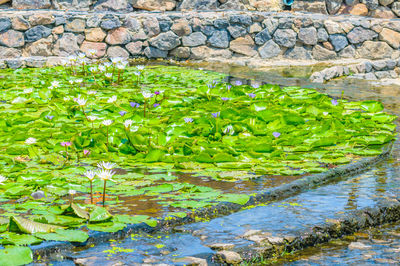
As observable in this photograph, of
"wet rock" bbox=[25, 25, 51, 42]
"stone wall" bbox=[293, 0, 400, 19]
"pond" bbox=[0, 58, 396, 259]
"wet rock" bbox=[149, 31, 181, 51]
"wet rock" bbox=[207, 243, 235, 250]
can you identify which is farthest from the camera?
"stone wall" bbox=[293, 0, 400, 19]

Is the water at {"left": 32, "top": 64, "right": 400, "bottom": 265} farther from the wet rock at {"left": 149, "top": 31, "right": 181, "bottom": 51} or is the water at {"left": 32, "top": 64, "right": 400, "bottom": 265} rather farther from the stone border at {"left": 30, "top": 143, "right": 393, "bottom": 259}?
the wet rock at {"left": 149, "top": 31, "right": 181, "bottom": 51}

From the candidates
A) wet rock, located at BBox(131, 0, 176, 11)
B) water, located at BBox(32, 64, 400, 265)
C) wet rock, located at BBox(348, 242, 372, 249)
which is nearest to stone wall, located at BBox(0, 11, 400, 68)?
wet rock, located at BBox(131, 0, 176, 11)

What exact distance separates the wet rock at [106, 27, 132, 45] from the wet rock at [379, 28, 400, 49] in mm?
4197

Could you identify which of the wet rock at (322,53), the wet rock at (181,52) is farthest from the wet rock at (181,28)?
the wet rock at (322,53)

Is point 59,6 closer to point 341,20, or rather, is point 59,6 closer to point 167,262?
point 341,20

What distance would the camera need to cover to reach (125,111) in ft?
16.0

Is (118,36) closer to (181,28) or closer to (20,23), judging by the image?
(181,28)

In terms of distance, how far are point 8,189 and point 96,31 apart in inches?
280

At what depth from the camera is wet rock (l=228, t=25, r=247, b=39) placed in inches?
393

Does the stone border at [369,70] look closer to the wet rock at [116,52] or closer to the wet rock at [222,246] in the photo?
the wet rock at [116,52]

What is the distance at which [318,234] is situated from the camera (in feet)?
8.68

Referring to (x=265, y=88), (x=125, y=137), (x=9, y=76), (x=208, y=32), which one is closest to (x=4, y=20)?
(x=9, y=76)

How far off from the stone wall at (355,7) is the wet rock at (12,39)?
5.20 metres

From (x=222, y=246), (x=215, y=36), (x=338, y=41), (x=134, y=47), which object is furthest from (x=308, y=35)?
(x=222, y=246)
